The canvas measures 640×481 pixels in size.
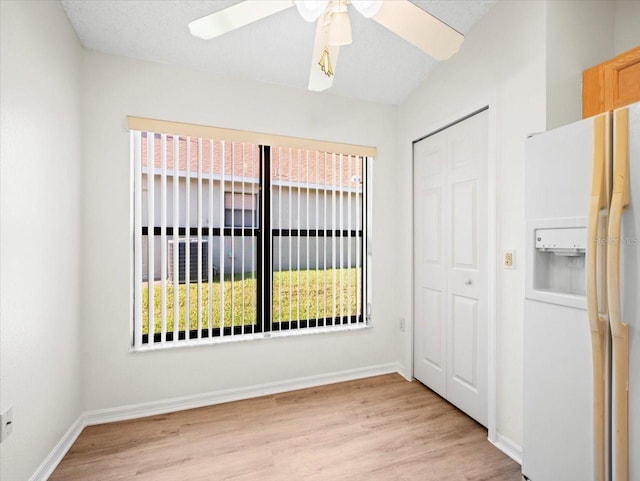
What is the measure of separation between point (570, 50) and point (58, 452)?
3.64 metres

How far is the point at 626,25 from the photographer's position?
71.9 inches

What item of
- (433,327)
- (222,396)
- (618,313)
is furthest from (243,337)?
(618,313)

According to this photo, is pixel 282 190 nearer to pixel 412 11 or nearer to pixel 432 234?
pixel 432 234

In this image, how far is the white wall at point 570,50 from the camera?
1719 mm

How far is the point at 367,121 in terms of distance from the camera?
115 inches

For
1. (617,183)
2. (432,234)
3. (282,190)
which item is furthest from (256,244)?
(617,183)

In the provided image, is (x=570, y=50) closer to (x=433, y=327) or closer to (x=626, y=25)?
(x=626, y=25)

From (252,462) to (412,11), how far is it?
232 centimetres

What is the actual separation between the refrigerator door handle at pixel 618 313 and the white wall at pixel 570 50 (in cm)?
65

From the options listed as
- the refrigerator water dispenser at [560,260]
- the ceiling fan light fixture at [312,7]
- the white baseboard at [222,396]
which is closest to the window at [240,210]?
the white baseboard at [222,396]

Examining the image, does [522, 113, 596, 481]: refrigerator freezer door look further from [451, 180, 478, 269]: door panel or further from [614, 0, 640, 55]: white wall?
[614, 0, 640, 55]: white wall

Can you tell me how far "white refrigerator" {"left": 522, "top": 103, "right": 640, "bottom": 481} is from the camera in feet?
3.74

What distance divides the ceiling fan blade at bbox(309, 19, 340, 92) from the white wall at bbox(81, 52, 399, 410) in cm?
110

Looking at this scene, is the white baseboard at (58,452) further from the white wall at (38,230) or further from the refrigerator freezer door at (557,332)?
the refrigerator freezer door at (557,332)
